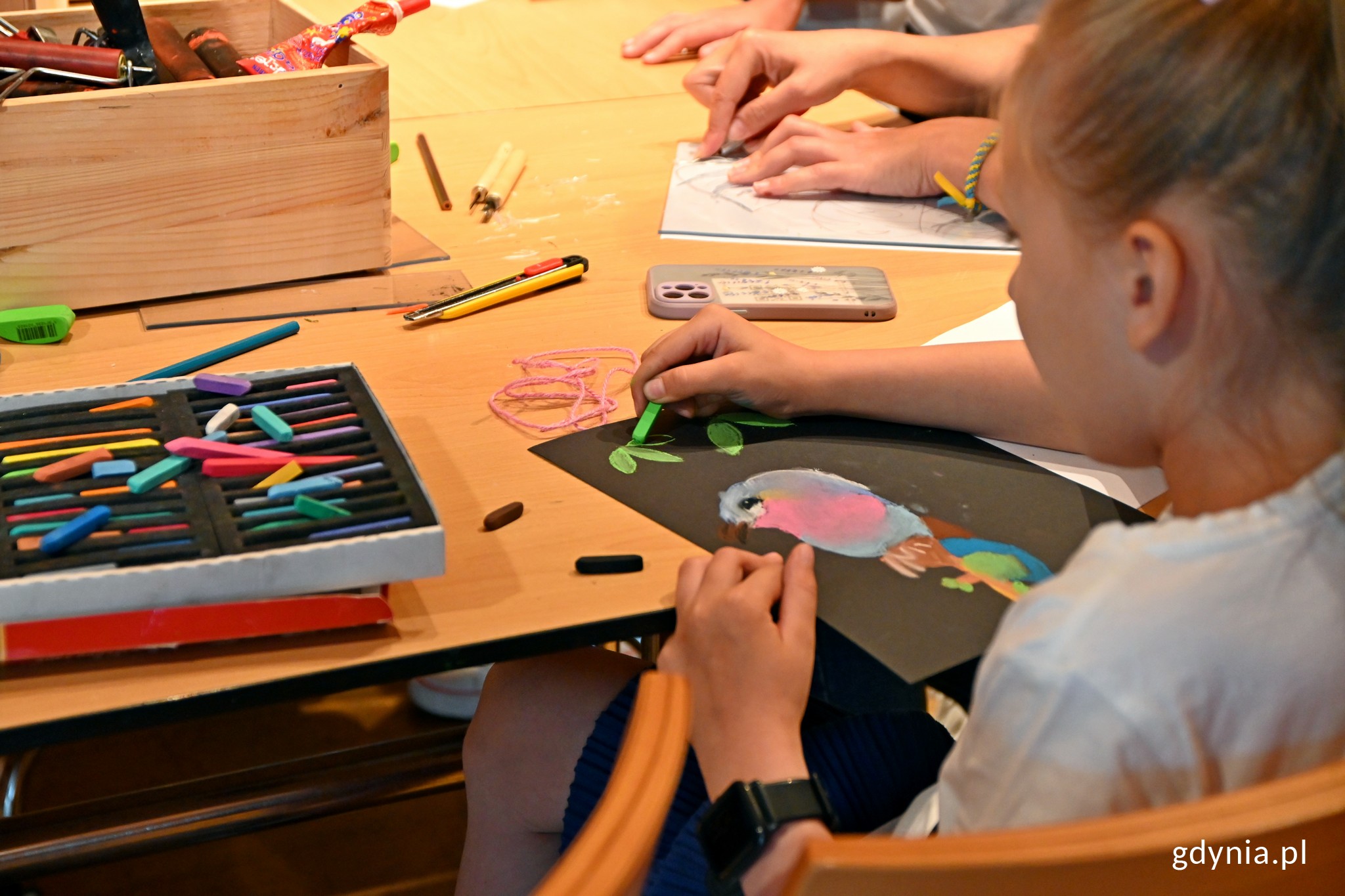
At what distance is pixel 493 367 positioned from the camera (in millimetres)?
879

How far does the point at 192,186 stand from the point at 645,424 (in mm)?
392

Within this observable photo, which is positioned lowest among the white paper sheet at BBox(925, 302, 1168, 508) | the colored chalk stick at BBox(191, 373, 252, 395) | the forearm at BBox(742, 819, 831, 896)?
the forearm at BBox(742, 819, 831, 896)

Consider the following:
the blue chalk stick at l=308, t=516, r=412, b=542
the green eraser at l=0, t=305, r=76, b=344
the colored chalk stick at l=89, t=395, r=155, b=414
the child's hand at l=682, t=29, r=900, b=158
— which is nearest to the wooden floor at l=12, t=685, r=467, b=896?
the green eraser at l=0, t=305, r=76, b=344

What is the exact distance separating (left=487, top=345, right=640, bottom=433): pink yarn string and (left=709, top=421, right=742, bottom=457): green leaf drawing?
0.25ft

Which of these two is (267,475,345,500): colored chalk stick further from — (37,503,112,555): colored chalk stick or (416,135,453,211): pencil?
(416,135,453,211): pencil

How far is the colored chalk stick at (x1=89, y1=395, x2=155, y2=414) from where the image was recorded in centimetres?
68

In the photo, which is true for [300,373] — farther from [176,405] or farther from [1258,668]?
[1258,668]

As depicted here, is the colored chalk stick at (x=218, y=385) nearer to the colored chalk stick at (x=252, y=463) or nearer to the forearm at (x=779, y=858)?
the colored chalk stick at (x=252, y=463)

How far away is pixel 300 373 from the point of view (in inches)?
28.8

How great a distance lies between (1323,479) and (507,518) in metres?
0.43

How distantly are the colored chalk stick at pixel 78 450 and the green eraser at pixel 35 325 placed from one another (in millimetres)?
255

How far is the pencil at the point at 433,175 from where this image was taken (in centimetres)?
114

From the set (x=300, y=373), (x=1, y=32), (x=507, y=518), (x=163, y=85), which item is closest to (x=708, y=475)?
(x=507, y=518)

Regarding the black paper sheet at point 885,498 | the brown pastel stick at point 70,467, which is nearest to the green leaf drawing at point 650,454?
the black paper sheet at point 885,498
